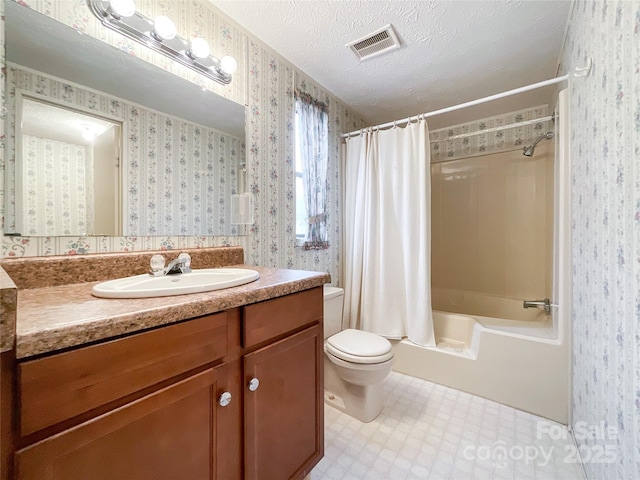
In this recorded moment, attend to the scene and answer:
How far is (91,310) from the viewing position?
0.60 m

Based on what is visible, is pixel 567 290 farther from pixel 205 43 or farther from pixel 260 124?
pixel 205 43

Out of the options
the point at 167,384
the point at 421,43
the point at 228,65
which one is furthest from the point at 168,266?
the point at 421,43

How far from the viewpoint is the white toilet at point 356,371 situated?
4.81 ft

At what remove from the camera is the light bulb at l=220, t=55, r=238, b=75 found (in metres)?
1.37

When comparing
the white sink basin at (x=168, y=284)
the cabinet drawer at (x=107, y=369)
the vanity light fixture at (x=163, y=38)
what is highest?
the vanity light fixture at (x=163, y=38)

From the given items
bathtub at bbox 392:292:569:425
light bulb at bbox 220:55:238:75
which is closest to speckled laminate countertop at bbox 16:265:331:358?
light bulb at bbox 220:55:238:75

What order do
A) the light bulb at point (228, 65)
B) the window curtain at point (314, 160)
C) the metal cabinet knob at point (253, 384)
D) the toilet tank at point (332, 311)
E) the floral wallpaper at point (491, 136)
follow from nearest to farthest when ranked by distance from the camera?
the metal cabinet knob at point (253, 384) → the light bulb at point (228, 65) → the toilet tank at point (332, 311) → the window curtain at point (314, 160) → the floral wallpaper at point (491, 136)

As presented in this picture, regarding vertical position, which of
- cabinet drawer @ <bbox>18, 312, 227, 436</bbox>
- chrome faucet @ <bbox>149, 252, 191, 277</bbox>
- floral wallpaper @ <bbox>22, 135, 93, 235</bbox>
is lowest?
cabinet drawer @ <bbox>18, 312, 227, 436</bbox>

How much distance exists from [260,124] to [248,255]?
797mm

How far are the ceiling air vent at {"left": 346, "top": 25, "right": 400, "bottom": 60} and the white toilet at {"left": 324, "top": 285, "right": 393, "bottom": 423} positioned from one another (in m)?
1.56

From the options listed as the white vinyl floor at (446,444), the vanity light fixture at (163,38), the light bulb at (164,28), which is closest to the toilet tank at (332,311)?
the white vinyl floor at (446,444)

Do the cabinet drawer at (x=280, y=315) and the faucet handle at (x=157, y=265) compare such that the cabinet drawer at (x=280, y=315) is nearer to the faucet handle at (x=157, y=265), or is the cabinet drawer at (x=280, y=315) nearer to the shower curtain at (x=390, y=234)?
the faucet handle at (x=157, y=265)

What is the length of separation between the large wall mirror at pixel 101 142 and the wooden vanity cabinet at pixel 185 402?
→ 67 centimetres

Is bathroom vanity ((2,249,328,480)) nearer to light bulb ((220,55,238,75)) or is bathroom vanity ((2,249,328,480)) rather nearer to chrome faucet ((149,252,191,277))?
chrome faucet ((149,252,191,277))
